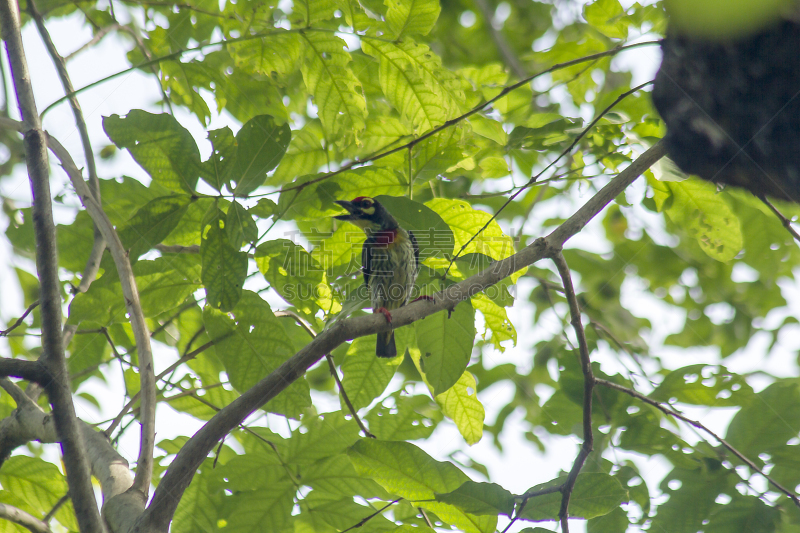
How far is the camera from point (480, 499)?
212 centimetres

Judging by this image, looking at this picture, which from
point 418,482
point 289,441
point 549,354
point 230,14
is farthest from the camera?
point 549,354

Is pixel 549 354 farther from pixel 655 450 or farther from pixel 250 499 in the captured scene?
pixel 250 499

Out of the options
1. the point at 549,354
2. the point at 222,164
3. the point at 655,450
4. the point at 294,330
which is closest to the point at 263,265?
the point at 222,164

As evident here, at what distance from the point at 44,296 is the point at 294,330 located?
182 cm

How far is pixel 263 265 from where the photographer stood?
3.03 meters

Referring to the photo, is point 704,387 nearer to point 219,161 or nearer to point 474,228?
point 474,228

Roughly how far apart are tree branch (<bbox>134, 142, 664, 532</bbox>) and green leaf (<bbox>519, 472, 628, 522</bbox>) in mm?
894

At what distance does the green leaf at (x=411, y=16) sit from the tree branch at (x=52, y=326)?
1.83 metres

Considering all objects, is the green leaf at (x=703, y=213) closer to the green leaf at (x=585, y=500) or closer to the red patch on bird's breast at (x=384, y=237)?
the green leaf at (x=585, y=500)

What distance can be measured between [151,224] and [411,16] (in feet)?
5.95

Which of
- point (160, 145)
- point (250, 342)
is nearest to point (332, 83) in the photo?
point (160, 145)

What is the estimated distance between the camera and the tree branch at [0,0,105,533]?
208 centimetres

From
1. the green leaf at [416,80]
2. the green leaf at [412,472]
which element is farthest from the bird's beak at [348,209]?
the green leaf at [412,472]

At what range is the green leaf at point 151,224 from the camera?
2.80m
